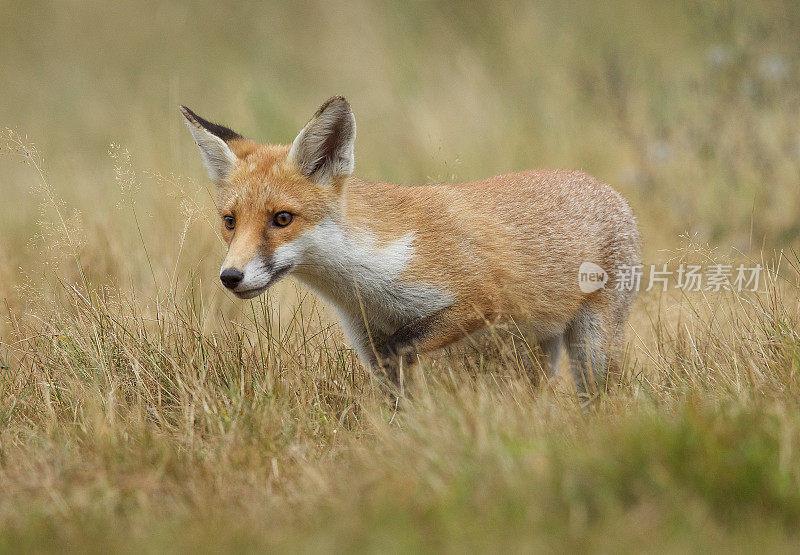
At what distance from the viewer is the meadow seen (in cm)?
285

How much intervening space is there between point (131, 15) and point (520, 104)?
961 centimetres

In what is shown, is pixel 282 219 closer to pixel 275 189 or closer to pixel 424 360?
pixel 275 189

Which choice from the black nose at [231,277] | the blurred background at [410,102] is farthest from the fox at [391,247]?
the blurred background at [410,102]

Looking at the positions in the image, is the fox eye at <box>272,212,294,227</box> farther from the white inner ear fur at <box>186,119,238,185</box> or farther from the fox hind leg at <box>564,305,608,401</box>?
the fox hind leg at <box>564,305,608,401</box>

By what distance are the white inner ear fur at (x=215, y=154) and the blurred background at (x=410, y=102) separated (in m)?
0.26

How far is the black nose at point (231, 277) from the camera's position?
3.98 m

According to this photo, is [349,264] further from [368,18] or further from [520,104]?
[368,18]

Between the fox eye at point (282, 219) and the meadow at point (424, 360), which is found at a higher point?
the fox eye at point (282, 219)

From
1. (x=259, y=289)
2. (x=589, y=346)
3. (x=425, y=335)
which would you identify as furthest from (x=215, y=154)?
(x=589, y=346)

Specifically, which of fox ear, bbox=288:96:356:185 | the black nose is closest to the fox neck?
fox ear, bbox=288:96:356:185

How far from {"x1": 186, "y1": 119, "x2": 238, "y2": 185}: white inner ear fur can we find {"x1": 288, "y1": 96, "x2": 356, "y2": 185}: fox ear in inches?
16.1

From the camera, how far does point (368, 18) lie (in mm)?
12844

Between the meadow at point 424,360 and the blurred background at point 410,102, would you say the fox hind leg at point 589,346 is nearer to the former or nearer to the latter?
the meadow at point 424,360

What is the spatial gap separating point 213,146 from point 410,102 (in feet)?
20.3
